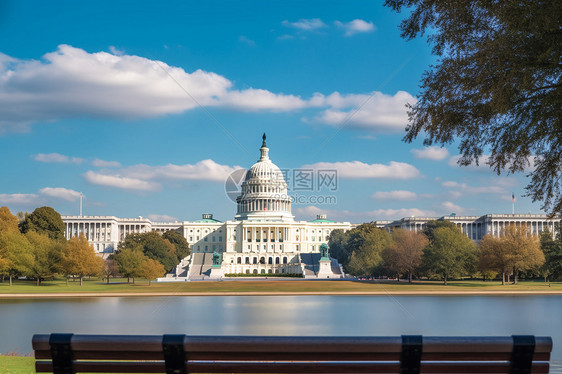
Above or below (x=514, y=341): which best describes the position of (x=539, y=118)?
above

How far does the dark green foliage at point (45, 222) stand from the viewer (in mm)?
103037

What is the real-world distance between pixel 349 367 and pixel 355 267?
92.9 m

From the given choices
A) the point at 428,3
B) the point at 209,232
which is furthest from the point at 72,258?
the point at 209,232

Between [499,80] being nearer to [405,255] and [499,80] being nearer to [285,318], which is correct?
[285,318]

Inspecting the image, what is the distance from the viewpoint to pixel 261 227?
161 metres

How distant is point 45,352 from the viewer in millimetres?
8688

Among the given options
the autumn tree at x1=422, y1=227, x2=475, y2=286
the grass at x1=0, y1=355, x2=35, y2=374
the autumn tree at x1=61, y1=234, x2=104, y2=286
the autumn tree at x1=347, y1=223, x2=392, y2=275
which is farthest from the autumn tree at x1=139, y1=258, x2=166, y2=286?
the grass at x1=0, y1=355, x2=35, y2=374

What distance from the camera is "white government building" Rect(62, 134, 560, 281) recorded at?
154 m

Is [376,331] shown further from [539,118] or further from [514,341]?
[514,341]

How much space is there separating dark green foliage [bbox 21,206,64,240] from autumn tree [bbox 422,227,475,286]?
5584 centimetres

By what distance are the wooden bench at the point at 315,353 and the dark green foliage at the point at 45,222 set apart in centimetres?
9926

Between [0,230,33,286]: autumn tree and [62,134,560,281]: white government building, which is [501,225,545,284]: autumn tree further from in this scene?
[62,134,560,281]: white government building

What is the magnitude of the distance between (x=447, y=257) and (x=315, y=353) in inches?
3022

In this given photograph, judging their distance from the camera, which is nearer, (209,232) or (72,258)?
(72,258)
